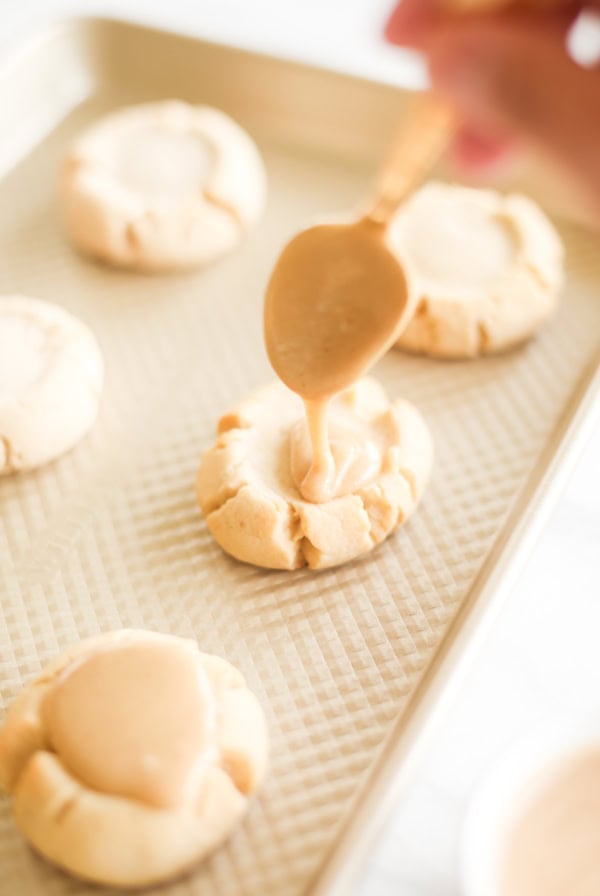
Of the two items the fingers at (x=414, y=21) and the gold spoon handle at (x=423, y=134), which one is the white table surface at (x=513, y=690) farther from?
the fingers at (x=414, y=21)

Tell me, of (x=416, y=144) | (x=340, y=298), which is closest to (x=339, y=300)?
(x=340, y=298)

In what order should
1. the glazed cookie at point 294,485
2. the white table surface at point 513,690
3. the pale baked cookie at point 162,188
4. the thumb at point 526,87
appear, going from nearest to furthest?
the thumb at point 526,87, the white table surface at point 513,690, the glazed cookie at point 294,485, the pale baked cookie at point 162,188

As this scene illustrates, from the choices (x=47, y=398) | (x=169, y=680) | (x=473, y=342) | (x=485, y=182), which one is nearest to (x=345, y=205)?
(x=485, y=182)

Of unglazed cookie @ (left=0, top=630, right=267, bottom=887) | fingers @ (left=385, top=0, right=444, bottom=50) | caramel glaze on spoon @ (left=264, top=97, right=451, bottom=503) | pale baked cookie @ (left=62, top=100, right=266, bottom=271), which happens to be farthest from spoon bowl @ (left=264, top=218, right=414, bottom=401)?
pale baked cookie @ (left=62, top=100, right=266, bottom=271)

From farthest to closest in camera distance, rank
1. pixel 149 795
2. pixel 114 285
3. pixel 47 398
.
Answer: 1. pixel 114 285
2. pixel 47 398
3. pixel 149 795

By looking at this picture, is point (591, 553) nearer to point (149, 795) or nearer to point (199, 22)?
point (149, 795)

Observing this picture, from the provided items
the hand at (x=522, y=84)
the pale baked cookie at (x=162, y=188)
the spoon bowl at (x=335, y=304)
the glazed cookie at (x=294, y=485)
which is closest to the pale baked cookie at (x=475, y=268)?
the glazed cookie at (x=294, y=485)

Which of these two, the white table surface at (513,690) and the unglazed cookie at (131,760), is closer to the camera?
the unglazed cookie at (131,760)
